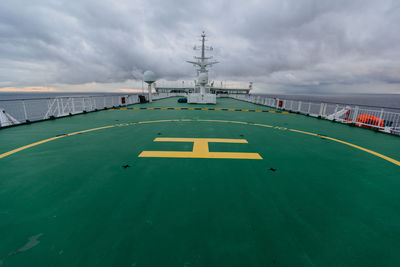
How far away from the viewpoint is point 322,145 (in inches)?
242

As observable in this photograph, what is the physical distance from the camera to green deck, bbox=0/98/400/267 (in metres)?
1.99

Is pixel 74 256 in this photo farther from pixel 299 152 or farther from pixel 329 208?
pixel 299 152

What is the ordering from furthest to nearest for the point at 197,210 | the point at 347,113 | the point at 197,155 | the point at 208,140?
1. the point at 347,113
2. the point at 208,140
3. the point at 197,155
4. the point at 197,210

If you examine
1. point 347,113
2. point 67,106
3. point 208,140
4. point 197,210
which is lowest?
point 197,210

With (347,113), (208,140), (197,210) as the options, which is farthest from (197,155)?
(347,113)

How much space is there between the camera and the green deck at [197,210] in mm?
1990

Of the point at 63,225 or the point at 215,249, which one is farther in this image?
the point at 63,225

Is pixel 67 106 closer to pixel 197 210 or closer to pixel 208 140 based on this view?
pixel 208 140

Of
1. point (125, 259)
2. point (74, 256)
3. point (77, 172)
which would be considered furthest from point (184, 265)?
point (77, 172)

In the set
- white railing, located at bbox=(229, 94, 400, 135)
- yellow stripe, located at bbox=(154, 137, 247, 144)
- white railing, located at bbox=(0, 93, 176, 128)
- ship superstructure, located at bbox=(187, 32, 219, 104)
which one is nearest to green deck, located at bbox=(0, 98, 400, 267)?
yellow stripe, located at bbox=(154, 137, 247, 144)

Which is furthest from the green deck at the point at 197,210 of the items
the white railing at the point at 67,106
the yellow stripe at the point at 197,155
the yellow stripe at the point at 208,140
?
the white railing at the point at 67,106

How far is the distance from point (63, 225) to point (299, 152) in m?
5.72

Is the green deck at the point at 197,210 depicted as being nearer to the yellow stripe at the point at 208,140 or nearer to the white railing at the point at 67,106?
Result: the yellow stripe at the point at 208,140

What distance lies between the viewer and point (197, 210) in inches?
105
